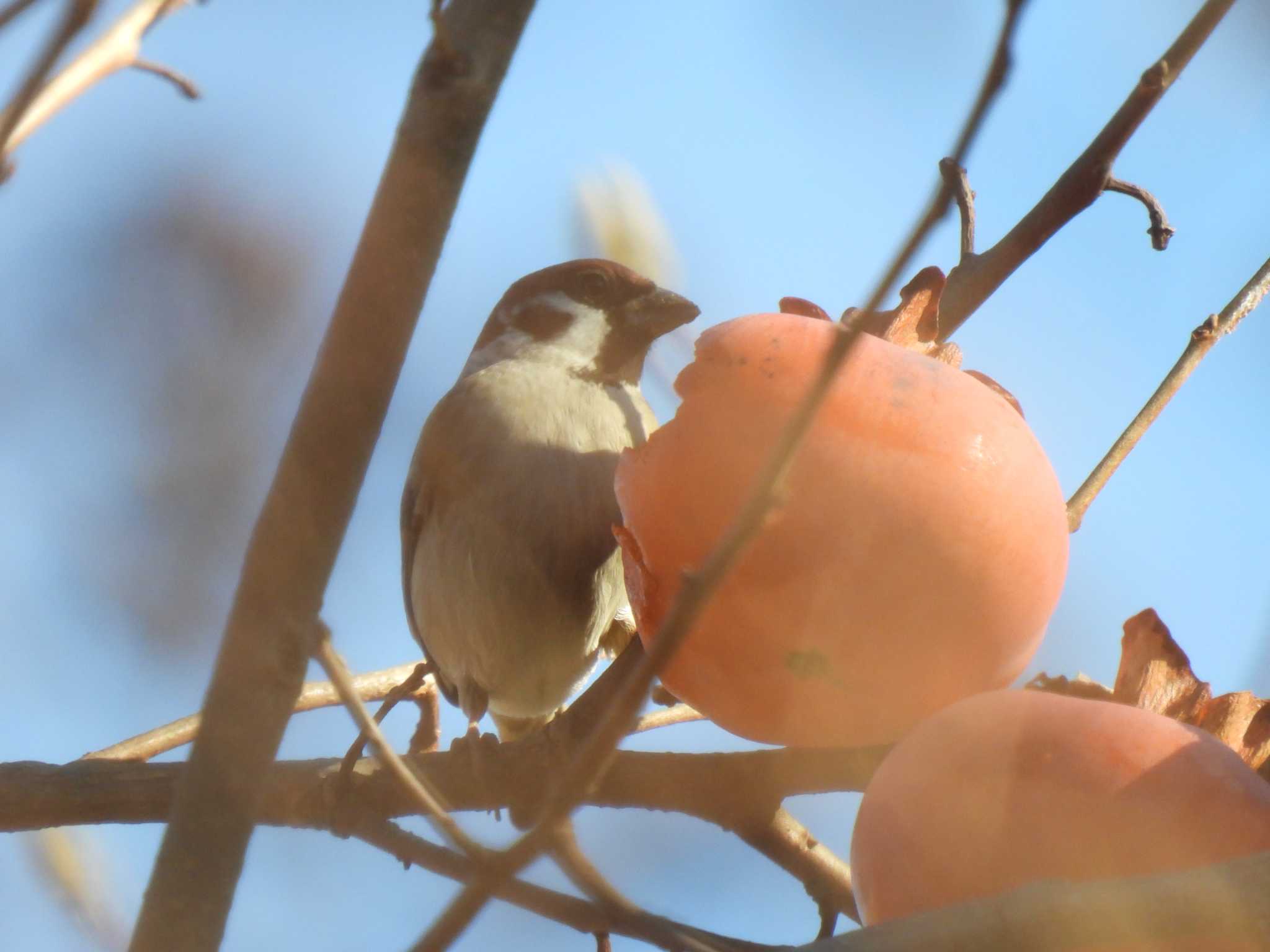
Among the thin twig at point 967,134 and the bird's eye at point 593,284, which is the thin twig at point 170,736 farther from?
the thin twig at point 967,134

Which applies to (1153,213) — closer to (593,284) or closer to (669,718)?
(669,718)

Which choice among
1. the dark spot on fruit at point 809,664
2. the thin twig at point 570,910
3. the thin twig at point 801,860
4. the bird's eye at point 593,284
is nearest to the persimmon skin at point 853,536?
the dark spot on fruit at point 809,664

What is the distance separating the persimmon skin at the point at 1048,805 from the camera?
42.6 inches

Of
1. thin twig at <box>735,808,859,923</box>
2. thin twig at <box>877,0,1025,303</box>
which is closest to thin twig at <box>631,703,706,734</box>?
thin twig at <box>735,808,859,923</box>

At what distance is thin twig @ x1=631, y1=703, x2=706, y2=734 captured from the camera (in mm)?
2453

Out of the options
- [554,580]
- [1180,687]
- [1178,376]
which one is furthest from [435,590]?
[1180,687]

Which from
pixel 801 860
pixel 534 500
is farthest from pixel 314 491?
pixel 534 500

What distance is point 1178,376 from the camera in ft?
5.49

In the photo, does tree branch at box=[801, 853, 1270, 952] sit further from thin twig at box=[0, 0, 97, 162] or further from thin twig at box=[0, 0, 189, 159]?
thin twig at box=[0, 0, 189, 159]

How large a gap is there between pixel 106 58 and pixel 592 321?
1.86 m

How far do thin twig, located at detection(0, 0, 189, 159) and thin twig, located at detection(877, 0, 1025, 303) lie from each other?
935mm

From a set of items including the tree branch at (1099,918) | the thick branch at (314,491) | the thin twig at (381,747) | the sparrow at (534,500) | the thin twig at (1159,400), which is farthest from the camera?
the sparrow at (534,500)

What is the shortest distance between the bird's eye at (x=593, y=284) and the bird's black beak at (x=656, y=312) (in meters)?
0.07

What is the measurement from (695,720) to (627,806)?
61 centimetres
